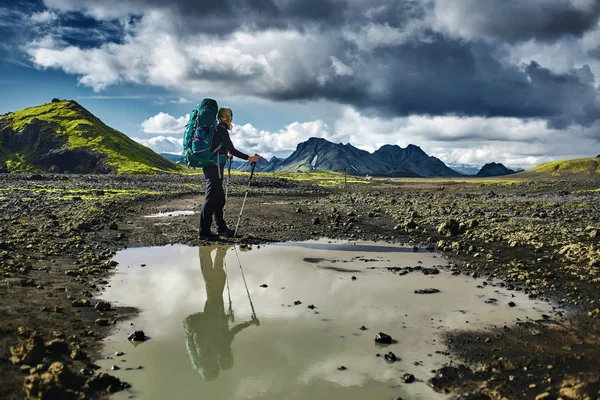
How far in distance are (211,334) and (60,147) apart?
163708 mm

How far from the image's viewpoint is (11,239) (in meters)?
14.4

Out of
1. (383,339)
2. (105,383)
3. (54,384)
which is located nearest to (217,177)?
(383,339)

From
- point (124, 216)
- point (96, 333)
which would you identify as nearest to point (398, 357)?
point (96, 333)

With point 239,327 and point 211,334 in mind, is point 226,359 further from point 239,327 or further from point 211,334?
point 239,327

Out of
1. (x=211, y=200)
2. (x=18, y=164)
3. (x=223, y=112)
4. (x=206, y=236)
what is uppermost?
(x=223, y=112)

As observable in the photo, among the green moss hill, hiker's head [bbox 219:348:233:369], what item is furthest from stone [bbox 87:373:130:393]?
the green moss hill

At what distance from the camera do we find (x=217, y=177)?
17.5 m

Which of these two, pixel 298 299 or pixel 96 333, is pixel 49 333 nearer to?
pixel 96 333

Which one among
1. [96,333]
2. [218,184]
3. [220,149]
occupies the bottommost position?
[96,333]

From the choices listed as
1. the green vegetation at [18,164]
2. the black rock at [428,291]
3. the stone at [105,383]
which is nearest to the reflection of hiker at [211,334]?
the stone at [105,383]

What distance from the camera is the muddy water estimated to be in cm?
582

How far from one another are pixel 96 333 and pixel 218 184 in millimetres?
10637

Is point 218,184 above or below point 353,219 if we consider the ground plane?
above

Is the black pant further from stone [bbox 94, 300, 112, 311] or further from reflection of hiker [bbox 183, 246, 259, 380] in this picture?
stone [bbox 94, 300, 112, 311]
